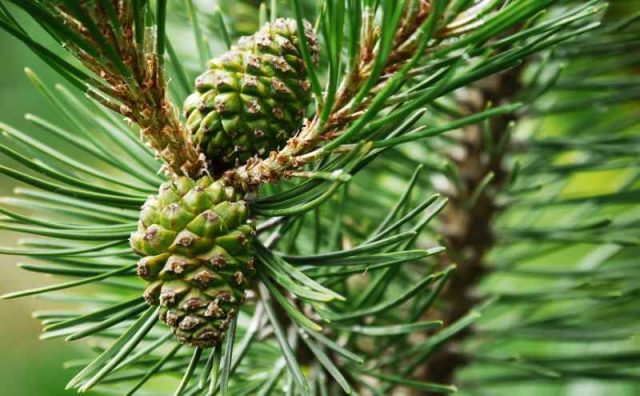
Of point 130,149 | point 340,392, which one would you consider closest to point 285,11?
point 130,149

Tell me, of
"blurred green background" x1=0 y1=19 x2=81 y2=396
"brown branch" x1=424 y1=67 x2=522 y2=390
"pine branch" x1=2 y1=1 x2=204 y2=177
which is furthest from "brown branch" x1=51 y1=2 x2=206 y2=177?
"blurred green background" x1=0 y1=19 x2=81 y2=396

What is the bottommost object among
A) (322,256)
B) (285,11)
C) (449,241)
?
(449,241)

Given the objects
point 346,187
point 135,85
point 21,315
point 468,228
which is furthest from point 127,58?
point 21,315

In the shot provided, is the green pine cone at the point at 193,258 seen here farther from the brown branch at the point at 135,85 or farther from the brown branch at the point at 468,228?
the brown branch at the point at 468,228

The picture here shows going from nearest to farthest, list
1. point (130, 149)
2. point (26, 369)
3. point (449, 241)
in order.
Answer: point (130, 149) < point (449, 241) < point (26, 369)

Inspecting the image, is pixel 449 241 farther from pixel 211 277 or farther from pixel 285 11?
pixel 211 277
